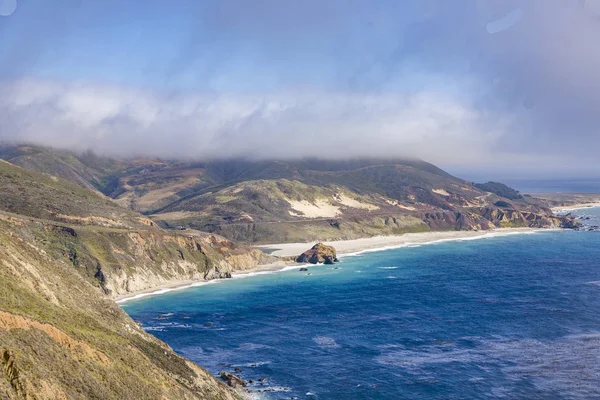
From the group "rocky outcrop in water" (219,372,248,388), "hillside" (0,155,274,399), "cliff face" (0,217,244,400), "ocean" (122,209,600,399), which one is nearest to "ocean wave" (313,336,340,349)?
"ocean" (122,209,600,399)

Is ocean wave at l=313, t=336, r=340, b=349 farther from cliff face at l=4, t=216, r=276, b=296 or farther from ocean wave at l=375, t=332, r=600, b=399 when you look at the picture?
cliff face at l=4, t=216, r=276, b=296

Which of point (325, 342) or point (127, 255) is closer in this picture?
point (325, 342)

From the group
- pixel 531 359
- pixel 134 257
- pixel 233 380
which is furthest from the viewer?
pixel 134 257

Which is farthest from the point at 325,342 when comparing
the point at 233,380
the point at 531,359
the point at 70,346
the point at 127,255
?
the point at 127,255

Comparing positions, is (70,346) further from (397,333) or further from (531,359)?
(531,359)

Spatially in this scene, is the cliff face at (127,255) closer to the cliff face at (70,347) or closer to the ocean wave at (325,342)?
the cliff face at (70,347)

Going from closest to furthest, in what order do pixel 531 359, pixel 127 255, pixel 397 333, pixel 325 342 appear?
pixel 531 359, pixel 325 342, pixel 397 333, pixel 127 255

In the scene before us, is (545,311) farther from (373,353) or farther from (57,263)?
(57,263)
